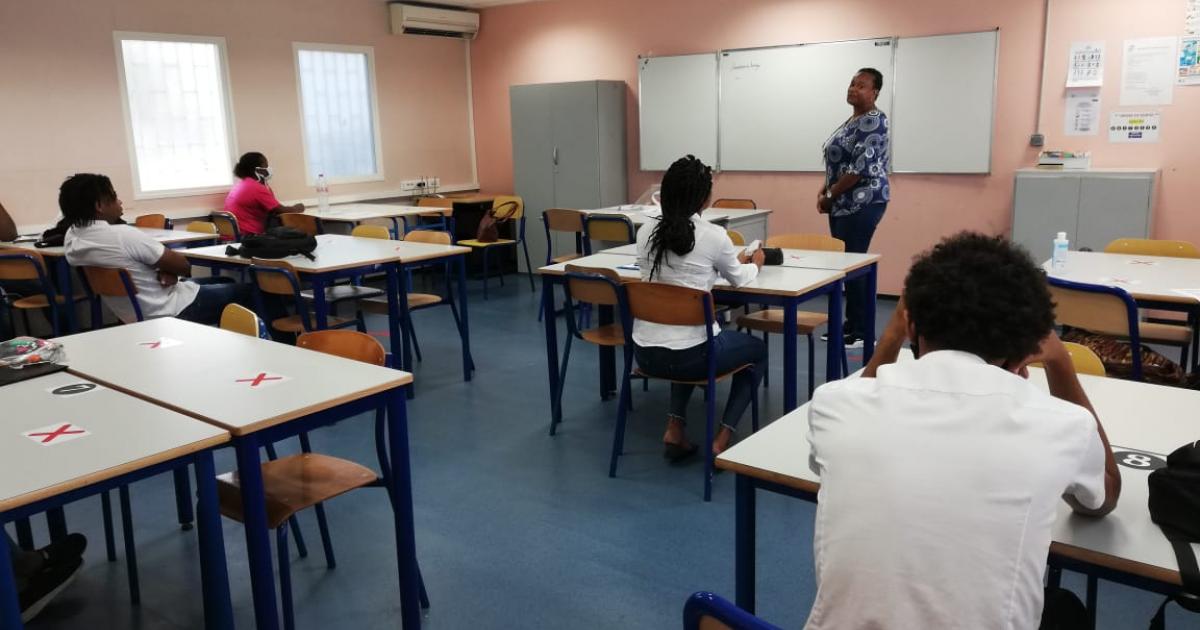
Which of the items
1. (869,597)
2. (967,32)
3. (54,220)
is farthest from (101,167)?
(869,597)

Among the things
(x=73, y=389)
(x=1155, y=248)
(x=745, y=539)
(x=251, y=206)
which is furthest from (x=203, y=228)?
(x=1155, y=248)

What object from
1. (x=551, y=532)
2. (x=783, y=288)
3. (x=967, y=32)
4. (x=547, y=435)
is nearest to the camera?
(x=551, y=532)

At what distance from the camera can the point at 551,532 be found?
2.94m

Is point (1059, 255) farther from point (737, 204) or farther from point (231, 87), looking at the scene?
point (231, 87)

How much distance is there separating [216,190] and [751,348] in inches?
210

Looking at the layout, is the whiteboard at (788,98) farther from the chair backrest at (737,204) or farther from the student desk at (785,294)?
the student desk at (785,294)

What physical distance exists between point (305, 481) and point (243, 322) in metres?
0.76

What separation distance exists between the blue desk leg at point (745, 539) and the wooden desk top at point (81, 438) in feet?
3.51

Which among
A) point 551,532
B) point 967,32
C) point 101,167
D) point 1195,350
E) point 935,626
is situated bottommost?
point 551,532

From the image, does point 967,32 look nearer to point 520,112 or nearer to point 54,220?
point 520,112

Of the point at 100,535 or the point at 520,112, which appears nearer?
the point at 100,535

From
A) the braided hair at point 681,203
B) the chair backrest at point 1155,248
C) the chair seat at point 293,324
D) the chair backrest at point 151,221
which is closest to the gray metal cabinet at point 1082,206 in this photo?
the chair backrest at point 1155,248

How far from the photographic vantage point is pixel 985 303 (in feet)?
4.03

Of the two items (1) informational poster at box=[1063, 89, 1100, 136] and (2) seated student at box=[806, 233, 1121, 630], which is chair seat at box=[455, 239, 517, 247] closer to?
(1) informational poster at box=[1063, 89, 1100, 136]
